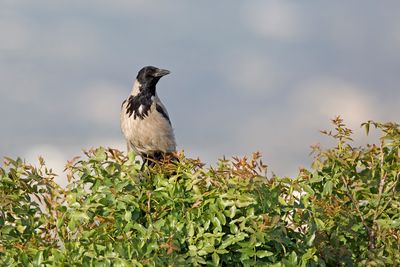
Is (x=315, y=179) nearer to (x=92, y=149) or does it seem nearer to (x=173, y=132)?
(x=92, y=149)

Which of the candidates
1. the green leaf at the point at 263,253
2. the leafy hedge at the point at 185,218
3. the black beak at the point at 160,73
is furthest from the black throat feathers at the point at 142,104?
the green leaf at the point at 263,253

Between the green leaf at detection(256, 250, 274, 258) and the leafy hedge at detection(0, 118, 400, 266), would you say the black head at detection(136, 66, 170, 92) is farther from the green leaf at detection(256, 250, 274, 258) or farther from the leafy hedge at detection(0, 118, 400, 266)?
the green leaf at detection(256, 250, 274, 258)

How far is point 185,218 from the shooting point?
5.86 m

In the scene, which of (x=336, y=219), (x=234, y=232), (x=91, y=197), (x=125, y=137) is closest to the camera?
(x=234, y=232)

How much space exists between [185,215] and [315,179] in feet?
5.41

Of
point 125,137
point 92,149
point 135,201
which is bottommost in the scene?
point 135,201

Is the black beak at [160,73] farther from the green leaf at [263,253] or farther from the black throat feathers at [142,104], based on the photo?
the green leaf at [263,253]

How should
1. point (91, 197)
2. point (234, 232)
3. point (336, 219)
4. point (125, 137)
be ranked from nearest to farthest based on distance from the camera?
point (234, 232)
point (91, 197)
point (336, 219)
point (125, 137)

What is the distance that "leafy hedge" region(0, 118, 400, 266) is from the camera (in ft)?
18.5

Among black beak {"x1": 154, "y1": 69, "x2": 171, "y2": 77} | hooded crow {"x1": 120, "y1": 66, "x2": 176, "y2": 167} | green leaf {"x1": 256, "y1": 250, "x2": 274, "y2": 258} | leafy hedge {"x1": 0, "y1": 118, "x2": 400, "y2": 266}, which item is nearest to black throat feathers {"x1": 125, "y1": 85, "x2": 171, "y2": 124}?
hooded crow {"x1": 120, "y1": 66, "x2": 176, "y2": 167}

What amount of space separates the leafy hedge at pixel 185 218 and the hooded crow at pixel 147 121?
5.39 metres

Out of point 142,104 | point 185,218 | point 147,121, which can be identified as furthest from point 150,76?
point 185,218

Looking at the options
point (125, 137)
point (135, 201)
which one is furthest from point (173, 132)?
point (135, 201)

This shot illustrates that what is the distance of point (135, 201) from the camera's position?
5.92 m
